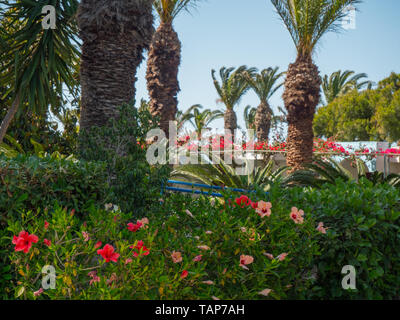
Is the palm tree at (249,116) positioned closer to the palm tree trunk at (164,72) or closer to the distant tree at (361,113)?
the distant tree at (361,113)

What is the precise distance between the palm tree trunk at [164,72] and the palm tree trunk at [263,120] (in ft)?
50.8

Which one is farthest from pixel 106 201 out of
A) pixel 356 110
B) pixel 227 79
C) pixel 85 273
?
pixel 356 110

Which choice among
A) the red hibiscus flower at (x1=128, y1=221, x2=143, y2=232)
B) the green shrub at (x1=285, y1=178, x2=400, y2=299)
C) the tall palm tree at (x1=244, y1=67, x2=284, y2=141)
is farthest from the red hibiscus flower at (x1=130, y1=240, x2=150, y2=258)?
the tall palm tree at (x1=244, y1=67, x2=284, y2=141)

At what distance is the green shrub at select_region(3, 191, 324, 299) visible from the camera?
1.64 m

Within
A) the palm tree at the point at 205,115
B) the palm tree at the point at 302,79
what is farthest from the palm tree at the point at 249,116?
the palm tree at the point at 302,79

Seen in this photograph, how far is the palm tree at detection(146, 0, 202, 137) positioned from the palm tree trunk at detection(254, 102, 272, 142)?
15458mm

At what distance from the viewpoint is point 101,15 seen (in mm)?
5148

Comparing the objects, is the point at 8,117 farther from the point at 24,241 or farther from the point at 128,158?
the point at 24,241

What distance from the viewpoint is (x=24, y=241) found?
179 centimetres

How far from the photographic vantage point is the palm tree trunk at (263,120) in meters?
25.7

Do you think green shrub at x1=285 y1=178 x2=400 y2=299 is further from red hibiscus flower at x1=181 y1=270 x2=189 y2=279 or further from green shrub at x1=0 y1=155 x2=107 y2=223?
green shrub at x1=0 y1=155 x2=107 y2=223

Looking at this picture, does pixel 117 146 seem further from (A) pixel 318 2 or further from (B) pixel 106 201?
(A) pixel 318 2

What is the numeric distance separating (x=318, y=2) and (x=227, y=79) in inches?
674

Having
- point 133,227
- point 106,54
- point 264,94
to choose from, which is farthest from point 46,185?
point 264,94
